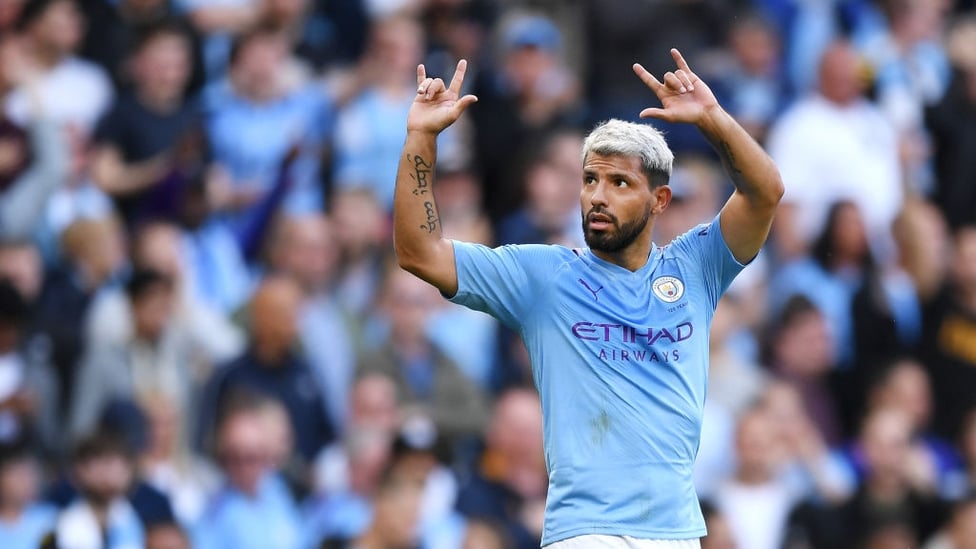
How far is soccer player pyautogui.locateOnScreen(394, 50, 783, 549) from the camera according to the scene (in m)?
5.93

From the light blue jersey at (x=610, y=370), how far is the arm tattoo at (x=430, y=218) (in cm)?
12

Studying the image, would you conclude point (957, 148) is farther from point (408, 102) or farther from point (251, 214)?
point (251, 214)

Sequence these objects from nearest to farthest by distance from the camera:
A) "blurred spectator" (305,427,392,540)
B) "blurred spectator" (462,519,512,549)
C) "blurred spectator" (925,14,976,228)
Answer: "blurred spectator" (462,519,512,549), "blurred spectator" (305,427,392,540), "blurred spectator" (925,14,976,228)

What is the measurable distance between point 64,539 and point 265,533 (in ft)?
4.01

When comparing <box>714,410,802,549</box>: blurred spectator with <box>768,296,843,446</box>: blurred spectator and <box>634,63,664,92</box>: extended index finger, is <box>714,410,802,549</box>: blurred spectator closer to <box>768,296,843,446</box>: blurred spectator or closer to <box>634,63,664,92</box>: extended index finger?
<box>768,296,843,446</box>: blurred spectator

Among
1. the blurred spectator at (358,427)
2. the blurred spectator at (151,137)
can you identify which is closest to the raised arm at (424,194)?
the blurred spectator at (358,427)

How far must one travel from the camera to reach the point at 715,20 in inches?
543

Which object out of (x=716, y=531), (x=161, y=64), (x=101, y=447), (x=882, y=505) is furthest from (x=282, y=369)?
(x=882, y=505)

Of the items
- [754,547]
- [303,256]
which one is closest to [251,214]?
[303,256]

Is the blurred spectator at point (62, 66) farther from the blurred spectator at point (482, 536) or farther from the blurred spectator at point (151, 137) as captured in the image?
the blurred spectator at point (482, 536)

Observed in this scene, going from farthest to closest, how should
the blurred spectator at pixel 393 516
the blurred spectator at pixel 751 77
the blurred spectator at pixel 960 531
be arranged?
1. the blurred spectator at pixel 751 77
2. the blurred spectator at pixel 960 531
3. the blurred spectator at pixel 393 516

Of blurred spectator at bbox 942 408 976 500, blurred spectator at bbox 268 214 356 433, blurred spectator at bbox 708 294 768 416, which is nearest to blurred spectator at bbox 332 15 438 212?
blurred spectator at bbox 268 214 356 433

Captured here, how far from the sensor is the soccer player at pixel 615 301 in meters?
5.93

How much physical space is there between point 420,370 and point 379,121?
6.11ft
